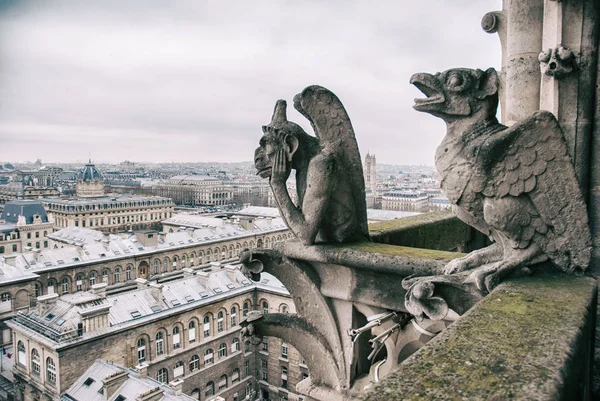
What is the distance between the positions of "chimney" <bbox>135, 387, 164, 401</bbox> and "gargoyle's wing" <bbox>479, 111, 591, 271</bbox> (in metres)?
18.0

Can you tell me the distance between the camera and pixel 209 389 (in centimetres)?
2864

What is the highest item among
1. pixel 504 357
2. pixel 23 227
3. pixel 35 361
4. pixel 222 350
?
pixel 504 357

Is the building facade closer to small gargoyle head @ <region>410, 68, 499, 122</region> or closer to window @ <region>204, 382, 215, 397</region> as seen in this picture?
window @ <region>204, 382, 215, 397</region>

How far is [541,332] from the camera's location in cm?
213

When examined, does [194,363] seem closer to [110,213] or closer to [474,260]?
[474,260]

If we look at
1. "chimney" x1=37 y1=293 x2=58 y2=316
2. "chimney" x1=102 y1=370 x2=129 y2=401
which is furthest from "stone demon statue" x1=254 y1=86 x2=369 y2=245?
"chimney" x1=37 y1=293 x2=58 y2=316

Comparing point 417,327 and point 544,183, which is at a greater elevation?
point 544,183

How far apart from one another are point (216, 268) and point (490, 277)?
31.5 meters

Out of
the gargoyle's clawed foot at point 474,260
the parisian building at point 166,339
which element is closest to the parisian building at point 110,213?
the parisian building at point 166,339

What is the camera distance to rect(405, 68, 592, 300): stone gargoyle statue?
315 centimetres

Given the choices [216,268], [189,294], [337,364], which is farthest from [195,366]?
[337,364]

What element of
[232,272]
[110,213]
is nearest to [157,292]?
[232,272]

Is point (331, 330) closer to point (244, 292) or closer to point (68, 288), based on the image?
point (244, 292)

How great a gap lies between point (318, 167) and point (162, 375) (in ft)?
84.7
